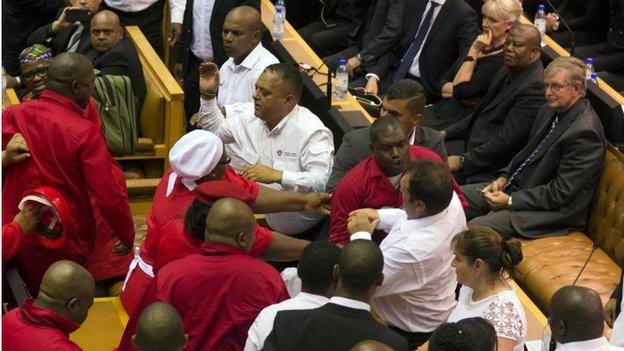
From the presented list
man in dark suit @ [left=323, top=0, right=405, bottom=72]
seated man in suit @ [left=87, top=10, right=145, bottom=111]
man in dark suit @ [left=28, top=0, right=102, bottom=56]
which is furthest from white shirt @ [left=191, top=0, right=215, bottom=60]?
seated man in suit @ [left=87, top=10, right=145, bottom=111]

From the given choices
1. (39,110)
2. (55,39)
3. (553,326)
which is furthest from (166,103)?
(553,326)

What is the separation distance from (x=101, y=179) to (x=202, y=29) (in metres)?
3.13

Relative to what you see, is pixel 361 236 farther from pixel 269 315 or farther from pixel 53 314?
pixel 53 314

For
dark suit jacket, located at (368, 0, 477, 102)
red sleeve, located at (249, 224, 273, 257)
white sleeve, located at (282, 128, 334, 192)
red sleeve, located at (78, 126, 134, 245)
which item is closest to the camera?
red sleeve, located at (249, 224, 273, 257)

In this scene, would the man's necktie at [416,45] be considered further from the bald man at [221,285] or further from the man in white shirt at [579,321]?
the man in white shirt at [579,321]

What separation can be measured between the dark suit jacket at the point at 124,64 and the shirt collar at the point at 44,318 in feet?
10.5

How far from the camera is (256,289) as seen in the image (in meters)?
4.25

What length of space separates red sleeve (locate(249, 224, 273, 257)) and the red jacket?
0.88 meters

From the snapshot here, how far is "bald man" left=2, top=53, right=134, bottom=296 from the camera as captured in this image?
521 centimetres

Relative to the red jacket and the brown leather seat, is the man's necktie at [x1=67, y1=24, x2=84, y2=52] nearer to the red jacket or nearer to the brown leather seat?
the brown leather seat

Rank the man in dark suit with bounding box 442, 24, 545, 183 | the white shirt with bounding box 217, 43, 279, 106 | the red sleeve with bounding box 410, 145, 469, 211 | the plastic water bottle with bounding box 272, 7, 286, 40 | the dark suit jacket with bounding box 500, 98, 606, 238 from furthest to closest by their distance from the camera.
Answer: the plastic water bottle with bounding box 272, 7, 286, 40 → the white shirt with bounding box 217, 43, 279, 106 → the man in dark suit with bounding box 442, 24, 545, 183 → the dark suit jacket with bounding box 500, 98, 606, 238 → the red sleeve with bounding box 410, 145, 469, 211

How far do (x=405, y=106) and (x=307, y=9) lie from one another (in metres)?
4.27

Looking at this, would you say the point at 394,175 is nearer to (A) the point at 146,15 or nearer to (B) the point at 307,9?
(A) the point at 146,15

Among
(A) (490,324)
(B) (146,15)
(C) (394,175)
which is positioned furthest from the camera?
(B) (146,15)
